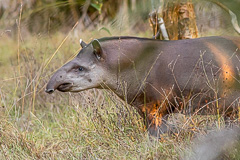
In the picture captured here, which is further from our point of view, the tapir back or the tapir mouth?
the tapir mouth

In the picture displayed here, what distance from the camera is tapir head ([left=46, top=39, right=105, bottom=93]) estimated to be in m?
3.77

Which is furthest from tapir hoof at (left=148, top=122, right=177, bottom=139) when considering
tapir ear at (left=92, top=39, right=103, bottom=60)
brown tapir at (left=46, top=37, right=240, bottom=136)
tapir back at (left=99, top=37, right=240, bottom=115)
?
tapir ear at (left=92, top=39, right=103, bottom=60)

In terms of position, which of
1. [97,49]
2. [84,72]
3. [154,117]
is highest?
[97,49]

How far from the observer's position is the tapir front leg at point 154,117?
3791 millimetres

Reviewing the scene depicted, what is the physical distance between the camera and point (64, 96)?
6062 millimetres

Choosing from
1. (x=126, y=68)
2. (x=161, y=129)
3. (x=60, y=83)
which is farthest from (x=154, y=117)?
(x=60, y=83)

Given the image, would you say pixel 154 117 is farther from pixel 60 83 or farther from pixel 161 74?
pixel 60 83

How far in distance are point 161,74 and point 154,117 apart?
398 millimetres

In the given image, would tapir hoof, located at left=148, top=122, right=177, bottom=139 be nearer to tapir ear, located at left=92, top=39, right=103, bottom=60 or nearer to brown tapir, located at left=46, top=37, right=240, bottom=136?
brown tapir, located at left=46, top=37, right=240, bottom=136

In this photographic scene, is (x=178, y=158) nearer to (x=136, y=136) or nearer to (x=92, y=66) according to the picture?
(x=136, y=136)

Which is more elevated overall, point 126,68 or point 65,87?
point 126,68

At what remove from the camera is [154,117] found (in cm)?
377

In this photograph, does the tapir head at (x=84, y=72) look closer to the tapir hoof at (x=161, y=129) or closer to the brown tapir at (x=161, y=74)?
the brown tapir at (x=161, y=74)

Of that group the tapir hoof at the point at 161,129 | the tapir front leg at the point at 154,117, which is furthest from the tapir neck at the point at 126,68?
the tapir hoof at the point at 161,129
